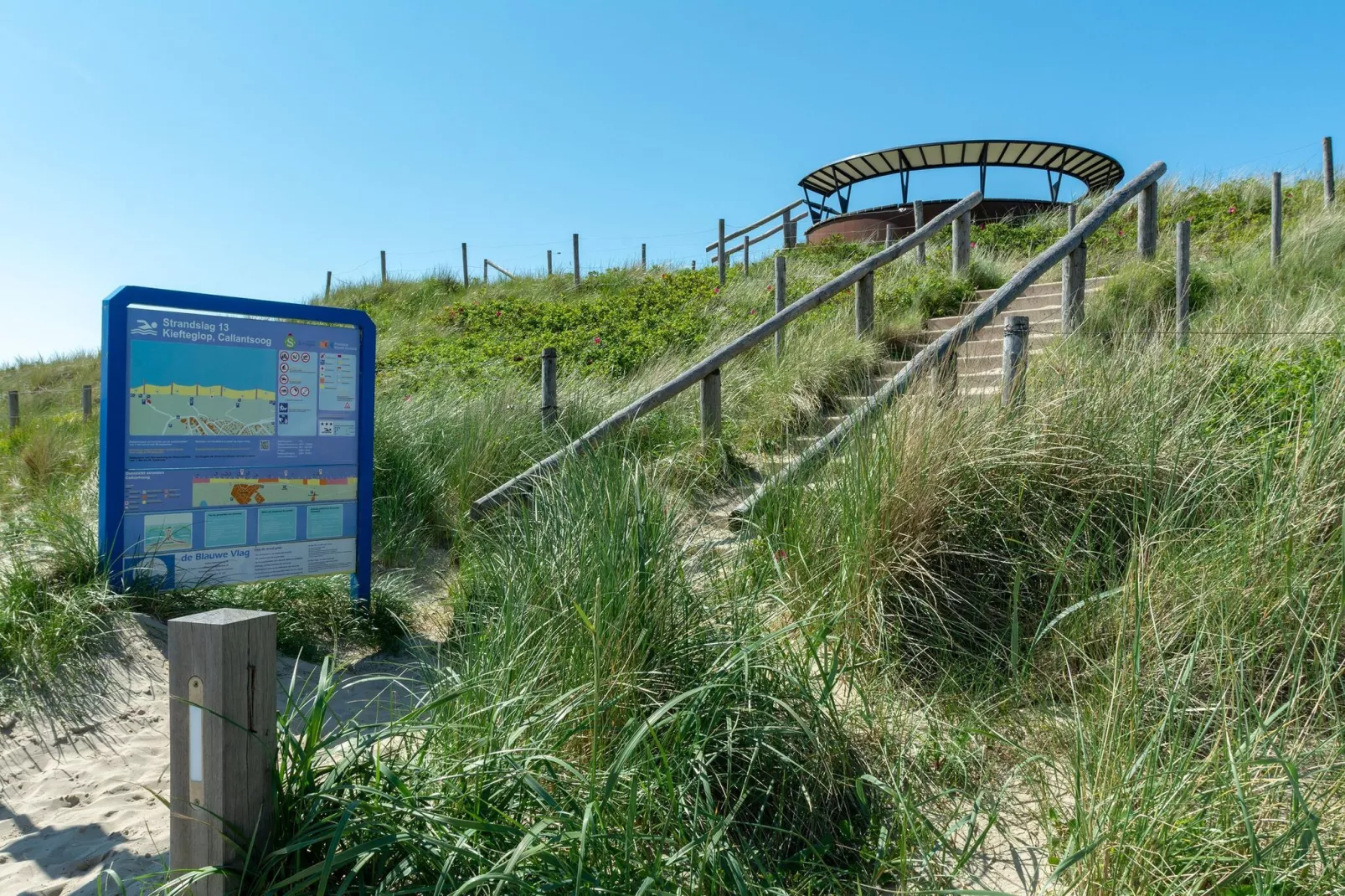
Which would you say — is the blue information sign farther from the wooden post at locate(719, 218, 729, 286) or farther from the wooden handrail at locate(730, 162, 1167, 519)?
the wooden post at locate(719, 218, 729, 286)

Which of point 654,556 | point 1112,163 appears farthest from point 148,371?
point 1112,163

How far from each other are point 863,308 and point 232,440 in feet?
19.6

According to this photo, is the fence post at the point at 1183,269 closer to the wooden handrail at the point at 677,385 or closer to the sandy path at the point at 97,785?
the wooden handrail at the point at 677,385

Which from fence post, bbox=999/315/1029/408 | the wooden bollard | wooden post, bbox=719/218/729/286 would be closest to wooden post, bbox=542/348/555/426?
the wooden bollard

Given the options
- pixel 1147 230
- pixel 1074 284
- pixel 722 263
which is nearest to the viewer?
pixel 1074 284

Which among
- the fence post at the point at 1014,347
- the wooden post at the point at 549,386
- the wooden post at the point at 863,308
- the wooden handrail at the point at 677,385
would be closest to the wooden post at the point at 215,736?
the wooden handrail at the point at 677,385

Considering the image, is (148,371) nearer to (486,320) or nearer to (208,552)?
(208,552)

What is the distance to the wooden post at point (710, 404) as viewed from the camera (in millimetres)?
6613

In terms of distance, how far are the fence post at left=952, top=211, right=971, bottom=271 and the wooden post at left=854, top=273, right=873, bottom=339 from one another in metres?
3.18

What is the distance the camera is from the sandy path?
2.60m

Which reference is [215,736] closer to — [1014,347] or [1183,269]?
[1014,347]

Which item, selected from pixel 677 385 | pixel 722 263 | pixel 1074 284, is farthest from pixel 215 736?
pixel 722 263

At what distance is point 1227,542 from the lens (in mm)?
3018

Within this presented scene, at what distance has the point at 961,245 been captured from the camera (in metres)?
11.2
